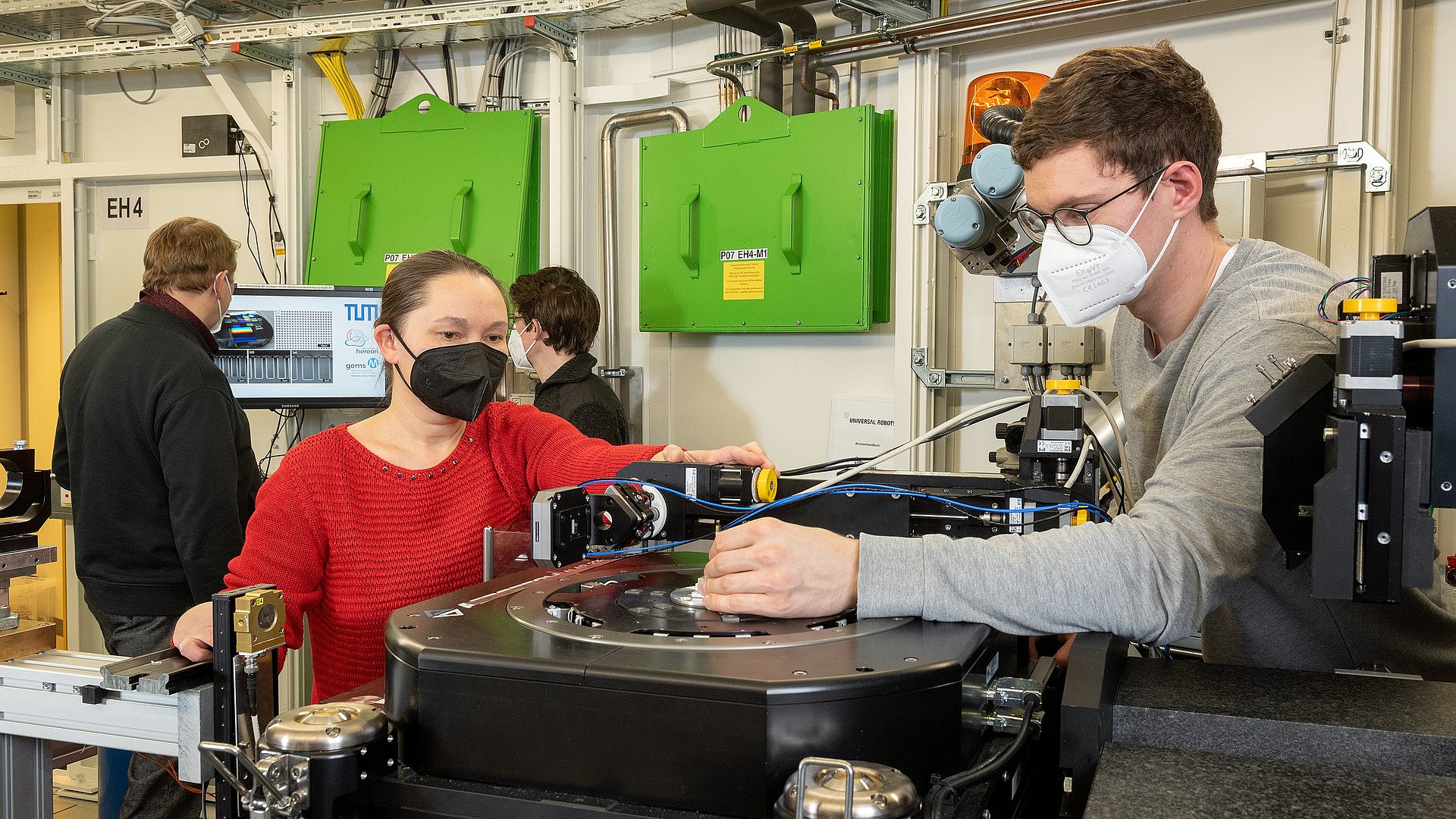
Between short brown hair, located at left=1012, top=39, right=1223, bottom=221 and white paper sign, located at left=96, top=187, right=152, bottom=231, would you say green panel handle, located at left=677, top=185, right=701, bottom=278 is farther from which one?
white paper sign, located at left=96, top=187, right=152, bottom=231

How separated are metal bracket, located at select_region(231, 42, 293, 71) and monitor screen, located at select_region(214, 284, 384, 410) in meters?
0.78

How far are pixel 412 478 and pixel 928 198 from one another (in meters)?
1.65

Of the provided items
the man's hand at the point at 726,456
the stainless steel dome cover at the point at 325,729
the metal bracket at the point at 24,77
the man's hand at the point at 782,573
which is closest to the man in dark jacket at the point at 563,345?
the man's hand at the point at 726,456

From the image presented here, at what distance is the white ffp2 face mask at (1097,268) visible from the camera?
1.30 m

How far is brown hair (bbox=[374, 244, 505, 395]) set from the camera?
158cm

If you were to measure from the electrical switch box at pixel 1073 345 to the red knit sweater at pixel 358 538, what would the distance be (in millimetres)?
1341

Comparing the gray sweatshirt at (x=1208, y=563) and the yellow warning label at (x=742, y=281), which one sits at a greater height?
the yellow warning label at (x=742, y=281)

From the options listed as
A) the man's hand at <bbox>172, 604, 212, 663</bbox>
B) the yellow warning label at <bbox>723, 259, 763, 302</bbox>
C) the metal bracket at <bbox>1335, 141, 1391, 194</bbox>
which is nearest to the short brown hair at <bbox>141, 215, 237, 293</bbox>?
the yellow warning label at <bbox>723, 259, 763, 302</bbox>

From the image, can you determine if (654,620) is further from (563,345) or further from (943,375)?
(563,345)

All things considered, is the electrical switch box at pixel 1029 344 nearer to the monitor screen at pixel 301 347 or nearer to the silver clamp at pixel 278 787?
the monitor screen at pixel 301 347

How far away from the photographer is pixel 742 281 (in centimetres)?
315

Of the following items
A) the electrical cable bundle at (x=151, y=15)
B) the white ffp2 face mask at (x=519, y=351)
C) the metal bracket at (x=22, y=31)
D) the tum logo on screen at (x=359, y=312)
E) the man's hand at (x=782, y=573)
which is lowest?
the man's hand at (x=782, y=573)

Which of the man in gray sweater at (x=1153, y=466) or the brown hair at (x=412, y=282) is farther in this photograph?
the brown hair at (x=412, y=282)

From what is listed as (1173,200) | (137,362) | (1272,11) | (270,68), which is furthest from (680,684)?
(270,68)
